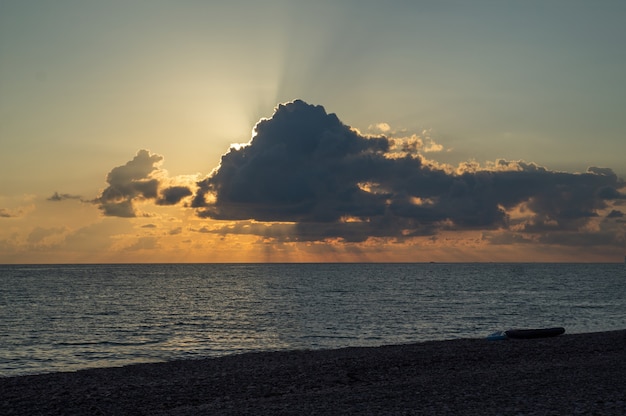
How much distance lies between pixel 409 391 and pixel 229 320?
5424 cm

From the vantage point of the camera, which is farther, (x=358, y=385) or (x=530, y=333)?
(x=530, y=333)

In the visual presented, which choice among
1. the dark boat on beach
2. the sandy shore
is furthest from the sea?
the sandy shore

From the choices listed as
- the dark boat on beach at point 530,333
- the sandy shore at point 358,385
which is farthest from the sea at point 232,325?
the sandy shore at point 358,385

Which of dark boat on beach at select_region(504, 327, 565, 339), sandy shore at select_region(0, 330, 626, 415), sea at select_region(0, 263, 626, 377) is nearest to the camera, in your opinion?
sandy shore at select_region(0, 330, 626, 415)

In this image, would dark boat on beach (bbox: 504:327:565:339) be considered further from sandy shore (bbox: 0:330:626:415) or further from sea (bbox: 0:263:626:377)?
sea (bbox: 0:263:626:377)

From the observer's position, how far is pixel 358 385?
88.8 ft

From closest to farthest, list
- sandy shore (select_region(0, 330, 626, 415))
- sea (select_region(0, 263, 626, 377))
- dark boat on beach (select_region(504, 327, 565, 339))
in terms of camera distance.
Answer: sandy shore (select_region(0, 330, 626, 415)) → dark boat on beach (select_region(504, 327, 565, 339)) → sea (select_region(0, 263, 626, 377))

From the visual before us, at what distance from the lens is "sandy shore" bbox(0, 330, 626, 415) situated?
21.2m

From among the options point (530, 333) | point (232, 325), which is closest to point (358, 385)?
point (530, 333)

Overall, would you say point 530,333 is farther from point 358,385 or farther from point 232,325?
point 232,325

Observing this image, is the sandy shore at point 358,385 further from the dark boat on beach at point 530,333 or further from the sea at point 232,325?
the sea at point 232,325

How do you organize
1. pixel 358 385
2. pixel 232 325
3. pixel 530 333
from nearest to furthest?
1. pixel 358 385
2. pixel 530 333
3. pixel 232 325

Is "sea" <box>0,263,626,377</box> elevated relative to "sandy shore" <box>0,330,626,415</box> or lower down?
lower down

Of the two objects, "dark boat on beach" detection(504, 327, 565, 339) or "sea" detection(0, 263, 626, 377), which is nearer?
"dark boat on beach" detection(504, 327, 565, 339)
